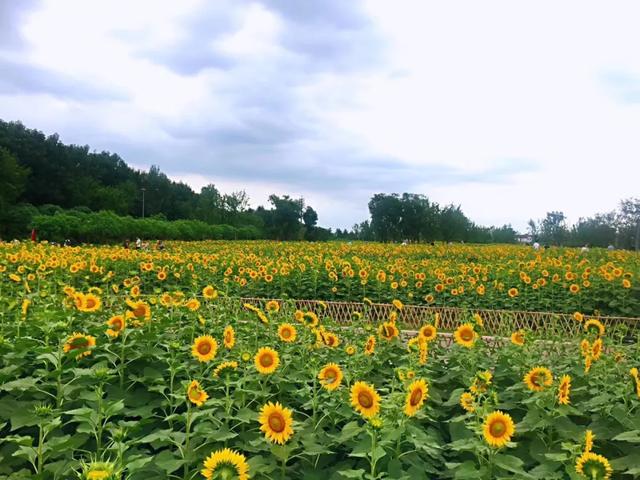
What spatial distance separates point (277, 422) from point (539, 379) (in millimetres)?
1080

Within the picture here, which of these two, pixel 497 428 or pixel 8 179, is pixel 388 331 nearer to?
pixel 497 428

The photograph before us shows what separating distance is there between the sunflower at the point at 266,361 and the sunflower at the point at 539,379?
103 centimetres

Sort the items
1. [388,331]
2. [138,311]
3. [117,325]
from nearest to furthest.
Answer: [117,325] → [138,311] → [388,331]

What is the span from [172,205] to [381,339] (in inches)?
2774

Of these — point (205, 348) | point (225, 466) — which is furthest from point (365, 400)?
point (205, 348)

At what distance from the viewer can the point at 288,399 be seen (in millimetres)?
2609

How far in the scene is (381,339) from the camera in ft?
10.6

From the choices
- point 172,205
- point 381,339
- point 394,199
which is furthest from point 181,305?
point 172,205

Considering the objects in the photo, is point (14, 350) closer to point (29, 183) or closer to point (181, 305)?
point (181, 305)

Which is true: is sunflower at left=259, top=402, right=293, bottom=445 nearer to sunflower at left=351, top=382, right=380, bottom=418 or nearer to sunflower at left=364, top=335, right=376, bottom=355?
sunflower at left=351, top=382, right=380, bottom=418

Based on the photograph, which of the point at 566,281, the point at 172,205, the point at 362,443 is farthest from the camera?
the point at 172,205

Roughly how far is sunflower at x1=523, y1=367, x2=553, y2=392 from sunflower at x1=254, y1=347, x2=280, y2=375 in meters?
1.03

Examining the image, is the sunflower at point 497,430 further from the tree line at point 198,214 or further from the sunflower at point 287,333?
the tree line at point 198,214

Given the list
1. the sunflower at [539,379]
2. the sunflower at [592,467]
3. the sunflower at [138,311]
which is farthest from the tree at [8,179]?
the sunflower at [592,467]
